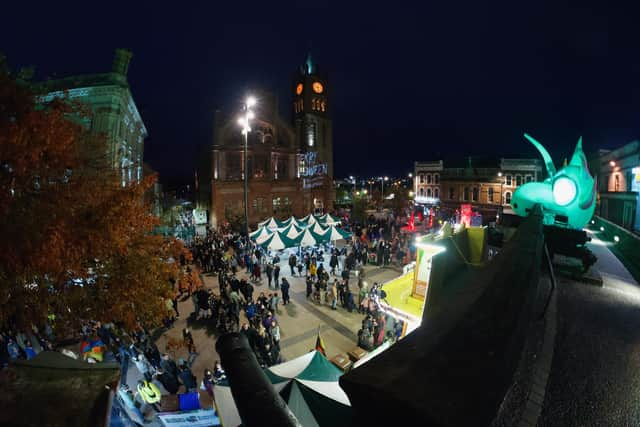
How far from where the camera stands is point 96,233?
7.58m

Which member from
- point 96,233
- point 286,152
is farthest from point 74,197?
point 286,152

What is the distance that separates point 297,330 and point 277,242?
26.5 ft

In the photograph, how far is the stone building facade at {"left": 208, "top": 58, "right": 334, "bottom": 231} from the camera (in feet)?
138

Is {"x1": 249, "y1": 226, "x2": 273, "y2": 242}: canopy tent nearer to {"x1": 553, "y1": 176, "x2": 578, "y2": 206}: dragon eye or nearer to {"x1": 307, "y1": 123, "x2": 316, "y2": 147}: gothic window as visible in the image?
{"x1": 553, "y1": 176, "x2": 578, "y2": 206}: dragon eye

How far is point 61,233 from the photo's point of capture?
6867mm

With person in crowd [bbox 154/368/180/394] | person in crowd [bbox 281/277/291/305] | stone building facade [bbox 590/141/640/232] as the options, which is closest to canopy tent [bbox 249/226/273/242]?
person in crowd [bbox 281/277/291/305]

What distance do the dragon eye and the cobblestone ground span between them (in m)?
8.56

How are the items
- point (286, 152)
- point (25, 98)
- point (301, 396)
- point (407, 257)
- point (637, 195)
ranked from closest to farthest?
point (301, 396) < point (25, 98) < point (637, 195) < point (407, 257) < point (286, 152)

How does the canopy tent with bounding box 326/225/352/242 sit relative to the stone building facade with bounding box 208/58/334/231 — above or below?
below

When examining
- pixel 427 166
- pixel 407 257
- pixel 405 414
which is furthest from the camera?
pixel 427 166

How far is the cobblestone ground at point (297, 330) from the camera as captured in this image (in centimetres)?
1127

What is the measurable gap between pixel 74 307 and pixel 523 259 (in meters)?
9.58

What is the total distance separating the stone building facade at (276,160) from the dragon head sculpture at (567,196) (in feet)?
120

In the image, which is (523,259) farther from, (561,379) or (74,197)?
(74,197)
